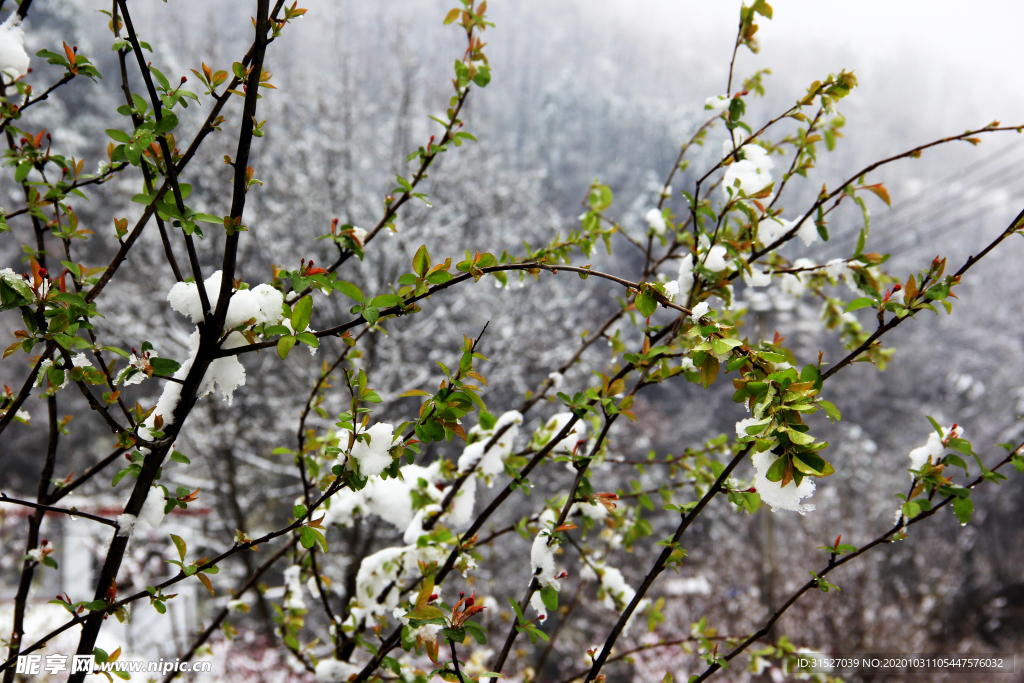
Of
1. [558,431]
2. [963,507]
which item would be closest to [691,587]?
[558,431]

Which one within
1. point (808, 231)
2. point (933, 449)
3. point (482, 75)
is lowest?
point (933, 449)

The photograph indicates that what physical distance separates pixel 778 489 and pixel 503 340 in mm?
5267

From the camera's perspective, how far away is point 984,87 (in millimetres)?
17359

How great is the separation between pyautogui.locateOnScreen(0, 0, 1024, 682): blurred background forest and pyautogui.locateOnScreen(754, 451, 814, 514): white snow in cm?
80

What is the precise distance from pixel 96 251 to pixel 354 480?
8.88 meters

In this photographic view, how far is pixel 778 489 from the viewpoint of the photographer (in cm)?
55

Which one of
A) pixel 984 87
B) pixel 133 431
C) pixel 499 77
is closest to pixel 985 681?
pixel 133 431

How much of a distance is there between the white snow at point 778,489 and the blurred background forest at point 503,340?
80 centimetres

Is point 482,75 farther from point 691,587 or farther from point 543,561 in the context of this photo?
point 691,587

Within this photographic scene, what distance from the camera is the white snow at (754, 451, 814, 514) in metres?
0.54

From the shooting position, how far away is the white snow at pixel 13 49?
27.0 inches

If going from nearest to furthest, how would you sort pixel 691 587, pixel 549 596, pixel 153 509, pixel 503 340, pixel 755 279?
pixel 153 509, pixel 549 596, pixel 755 279, pixel 503 340, pixel 691 587

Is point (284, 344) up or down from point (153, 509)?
up

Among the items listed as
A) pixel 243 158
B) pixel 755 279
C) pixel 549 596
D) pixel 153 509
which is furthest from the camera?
pixel 755 279
